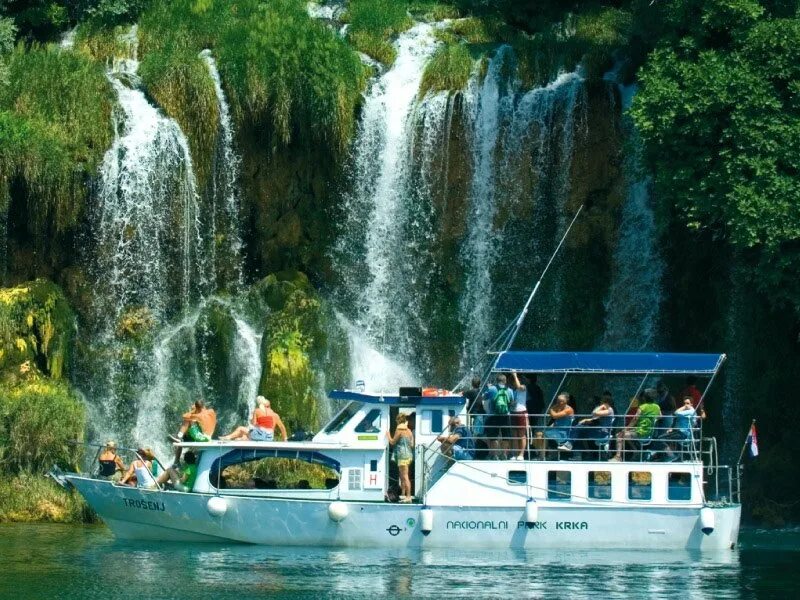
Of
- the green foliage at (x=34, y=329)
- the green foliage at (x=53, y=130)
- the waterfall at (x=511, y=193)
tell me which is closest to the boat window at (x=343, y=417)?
the green foliage at (x=34, y=329)

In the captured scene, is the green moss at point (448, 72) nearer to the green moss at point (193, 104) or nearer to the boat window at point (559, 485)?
the green moss at point (193, 104)

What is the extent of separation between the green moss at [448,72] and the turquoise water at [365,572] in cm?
1542

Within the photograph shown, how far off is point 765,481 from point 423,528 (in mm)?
10984

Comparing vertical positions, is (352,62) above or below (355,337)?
above

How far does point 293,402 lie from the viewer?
4009 centimetres

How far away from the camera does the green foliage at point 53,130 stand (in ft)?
136

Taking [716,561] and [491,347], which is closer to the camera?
[716,561]

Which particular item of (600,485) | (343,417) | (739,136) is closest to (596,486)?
(600,485)

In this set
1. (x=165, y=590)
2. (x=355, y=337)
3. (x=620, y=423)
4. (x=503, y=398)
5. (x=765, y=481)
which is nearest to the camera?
(x=165, y=590)

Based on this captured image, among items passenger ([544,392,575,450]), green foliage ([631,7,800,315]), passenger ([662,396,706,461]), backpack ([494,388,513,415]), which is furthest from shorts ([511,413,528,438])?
green foliage ([631,7,800,315])

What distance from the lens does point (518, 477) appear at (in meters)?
32.7

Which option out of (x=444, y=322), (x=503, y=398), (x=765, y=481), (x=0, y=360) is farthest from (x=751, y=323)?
(x=0, y=360)

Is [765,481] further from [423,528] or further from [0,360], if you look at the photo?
[0,360]

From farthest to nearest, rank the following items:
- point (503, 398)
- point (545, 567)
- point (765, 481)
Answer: point (765, 481), point (503, 398), point (545, 567)
